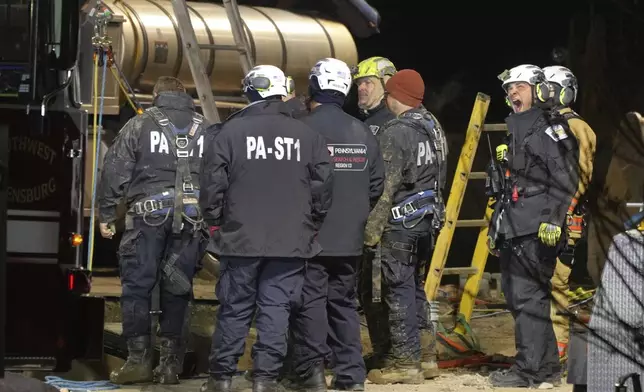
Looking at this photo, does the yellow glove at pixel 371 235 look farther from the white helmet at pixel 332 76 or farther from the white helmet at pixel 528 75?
the white helmet at pixel 528 75

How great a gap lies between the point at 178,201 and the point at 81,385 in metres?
1.34

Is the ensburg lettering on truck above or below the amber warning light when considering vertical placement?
above

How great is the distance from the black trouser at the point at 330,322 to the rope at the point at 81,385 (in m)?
1.25

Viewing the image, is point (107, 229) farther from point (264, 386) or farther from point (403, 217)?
point (403, 217)

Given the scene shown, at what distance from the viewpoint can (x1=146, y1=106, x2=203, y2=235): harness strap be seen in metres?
9.45

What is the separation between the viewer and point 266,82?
28.8 feet

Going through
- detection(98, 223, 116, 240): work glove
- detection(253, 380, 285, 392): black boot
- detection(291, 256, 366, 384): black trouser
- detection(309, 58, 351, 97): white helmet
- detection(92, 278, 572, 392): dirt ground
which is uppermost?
detection(309, 58, 351, 97): white helmet

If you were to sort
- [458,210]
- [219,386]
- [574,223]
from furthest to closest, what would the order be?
[458,210], [574,223], [219,386]

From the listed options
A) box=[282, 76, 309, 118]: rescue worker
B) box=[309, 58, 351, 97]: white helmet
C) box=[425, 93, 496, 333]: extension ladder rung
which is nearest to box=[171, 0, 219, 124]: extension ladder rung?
box=[282, 76, 309, 118]: rescue worker

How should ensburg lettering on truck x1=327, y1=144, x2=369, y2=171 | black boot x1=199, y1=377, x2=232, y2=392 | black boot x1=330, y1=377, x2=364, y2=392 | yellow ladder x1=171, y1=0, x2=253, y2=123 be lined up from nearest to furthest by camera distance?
black boot x1=199, y1=377, x2=232, y2=392 < ensburg lettering on truck x1=327, y1=144, x2=369, y2=171 < black boot x1=330, y1=377, x2=364, y2=392 < yellow ladder x1=171, y1=0, x2=253, y2=123

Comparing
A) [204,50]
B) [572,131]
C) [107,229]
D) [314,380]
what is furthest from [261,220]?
[204,50]

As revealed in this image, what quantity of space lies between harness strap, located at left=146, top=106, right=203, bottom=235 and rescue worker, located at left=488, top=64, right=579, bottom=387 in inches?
81.8

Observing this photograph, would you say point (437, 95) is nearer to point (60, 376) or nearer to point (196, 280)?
point (196, 280)

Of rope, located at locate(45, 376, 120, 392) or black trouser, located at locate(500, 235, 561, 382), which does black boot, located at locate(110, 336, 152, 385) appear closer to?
rope, located at locate(45, 376, 120, 392)
